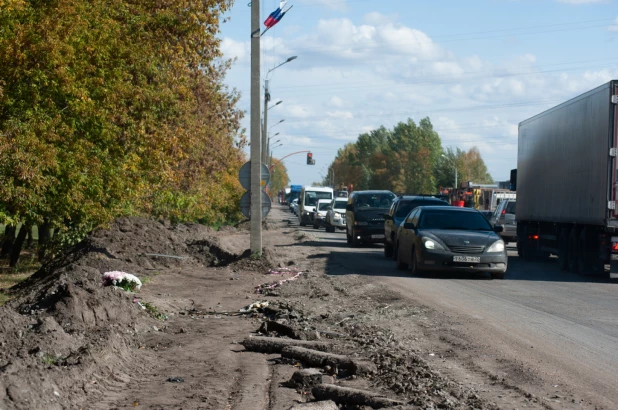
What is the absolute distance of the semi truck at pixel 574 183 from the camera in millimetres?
18953

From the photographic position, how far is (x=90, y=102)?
18203 millimetres

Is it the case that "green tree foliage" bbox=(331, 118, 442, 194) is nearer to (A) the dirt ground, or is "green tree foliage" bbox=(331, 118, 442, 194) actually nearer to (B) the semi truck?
(B) the semi truck

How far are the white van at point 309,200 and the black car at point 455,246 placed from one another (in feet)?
124

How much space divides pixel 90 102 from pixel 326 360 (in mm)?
11555

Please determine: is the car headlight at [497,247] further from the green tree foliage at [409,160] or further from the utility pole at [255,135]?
the green tree foliage at [409,160]

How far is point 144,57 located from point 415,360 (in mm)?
15129

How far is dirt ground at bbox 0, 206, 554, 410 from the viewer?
22.1ft

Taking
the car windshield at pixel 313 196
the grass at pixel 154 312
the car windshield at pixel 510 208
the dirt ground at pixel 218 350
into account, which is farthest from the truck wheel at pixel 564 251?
the car windshield at pixel 313 196

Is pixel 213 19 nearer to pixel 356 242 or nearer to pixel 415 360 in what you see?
pixel 356 242

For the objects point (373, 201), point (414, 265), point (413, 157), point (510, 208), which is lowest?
point (414, 265)

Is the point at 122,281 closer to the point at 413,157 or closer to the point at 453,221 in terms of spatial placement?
the point at 453,221

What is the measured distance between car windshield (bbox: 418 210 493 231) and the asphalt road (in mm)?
1116

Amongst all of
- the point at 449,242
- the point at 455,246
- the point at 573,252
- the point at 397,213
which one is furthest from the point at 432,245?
the point at 397,213

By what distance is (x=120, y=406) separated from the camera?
6.67 meters
